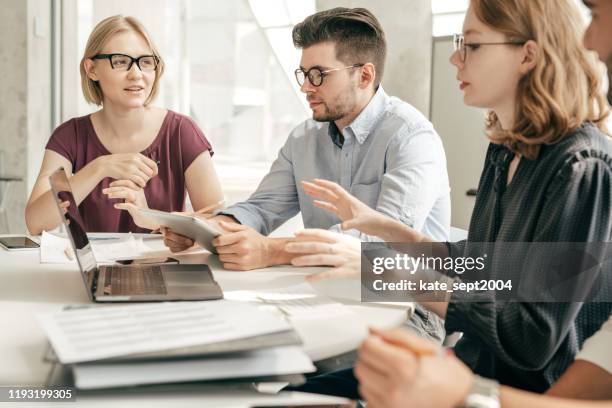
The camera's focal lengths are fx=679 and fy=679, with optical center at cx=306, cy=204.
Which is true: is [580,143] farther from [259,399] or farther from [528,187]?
[259,399]

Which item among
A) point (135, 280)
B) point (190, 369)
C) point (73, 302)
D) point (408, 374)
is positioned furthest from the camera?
point (135, 280)

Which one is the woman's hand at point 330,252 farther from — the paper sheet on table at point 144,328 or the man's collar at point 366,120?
the man's collar at point 366,120

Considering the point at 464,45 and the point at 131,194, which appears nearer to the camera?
the point at 464,45

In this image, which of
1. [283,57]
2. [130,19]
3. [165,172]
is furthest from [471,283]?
[283,57]

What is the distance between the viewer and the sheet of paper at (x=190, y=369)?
816mm

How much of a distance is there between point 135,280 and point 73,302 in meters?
0.15

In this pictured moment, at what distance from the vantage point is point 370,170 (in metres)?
2.20

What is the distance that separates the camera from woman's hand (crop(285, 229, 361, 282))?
142cm

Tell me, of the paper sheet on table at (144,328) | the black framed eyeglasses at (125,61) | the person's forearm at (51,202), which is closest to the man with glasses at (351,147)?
the person's forearm at (51,202)

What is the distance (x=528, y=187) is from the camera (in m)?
1.34

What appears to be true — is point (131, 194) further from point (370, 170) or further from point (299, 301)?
point (299, 301)

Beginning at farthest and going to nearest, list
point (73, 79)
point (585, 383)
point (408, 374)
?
point (73, 79), point (585, 383), point (408, 374)

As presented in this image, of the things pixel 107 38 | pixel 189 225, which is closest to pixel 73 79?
pixel 107 38

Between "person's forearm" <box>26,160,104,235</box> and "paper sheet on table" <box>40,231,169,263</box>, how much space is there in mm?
Answer: 302
